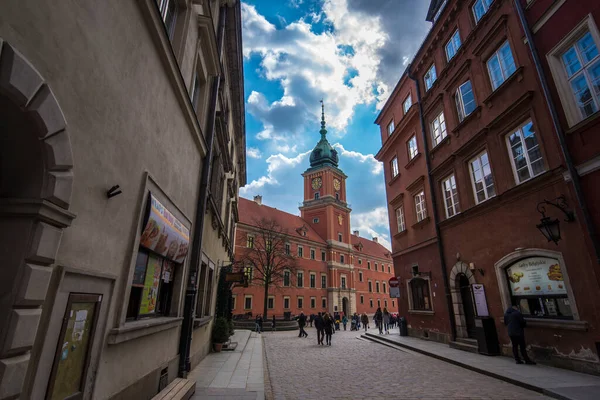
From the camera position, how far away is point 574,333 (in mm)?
8117

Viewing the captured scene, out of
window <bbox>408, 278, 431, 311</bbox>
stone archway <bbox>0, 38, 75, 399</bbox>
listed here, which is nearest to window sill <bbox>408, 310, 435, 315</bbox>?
window <bbox>408, 278, 431, 311</bbox>

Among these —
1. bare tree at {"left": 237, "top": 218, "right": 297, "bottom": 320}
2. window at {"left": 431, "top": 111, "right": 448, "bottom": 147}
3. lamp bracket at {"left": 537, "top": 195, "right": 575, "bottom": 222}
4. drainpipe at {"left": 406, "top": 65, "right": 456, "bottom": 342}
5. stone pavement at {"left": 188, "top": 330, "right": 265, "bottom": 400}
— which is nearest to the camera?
stone pavement at {"left": 188, "top": 330, "right": 265, "bottom": 400}

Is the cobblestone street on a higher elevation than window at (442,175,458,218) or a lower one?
lower

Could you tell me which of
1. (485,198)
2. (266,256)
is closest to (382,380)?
(485,198)

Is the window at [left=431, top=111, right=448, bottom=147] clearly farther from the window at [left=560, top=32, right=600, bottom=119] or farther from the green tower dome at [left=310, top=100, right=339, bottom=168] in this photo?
the green tower dome at [left=310, top=100, right=339, bottom=168]

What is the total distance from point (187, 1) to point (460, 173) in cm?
1238

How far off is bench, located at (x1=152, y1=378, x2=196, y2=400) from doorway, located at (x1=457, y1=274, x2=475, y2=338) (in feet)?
38.0

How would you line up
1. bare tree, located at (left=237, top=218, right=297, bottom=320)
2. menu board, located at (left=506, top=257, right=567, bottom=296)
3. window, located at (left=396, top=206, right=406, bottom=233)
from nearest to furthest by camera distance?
1. menu board, located at (left=506, top=257, right=567, bottom=296)
2. window, located at (left=396, top=206, right=406, bottom=233)
3. bare tree, located at (left=237, top=218, right=297, bottom=320)

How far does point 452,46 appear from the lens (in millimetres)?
15133

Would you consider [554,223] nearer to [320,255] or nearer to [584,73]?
[584,73]

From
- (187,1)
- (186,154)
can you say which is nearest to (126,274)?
(186,154)

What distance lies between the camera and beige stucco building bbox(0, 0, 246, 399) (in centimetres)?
250

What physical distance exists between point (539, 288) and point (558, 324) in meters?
1.25

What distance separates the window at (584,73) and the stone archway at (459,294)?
23.7 ft
